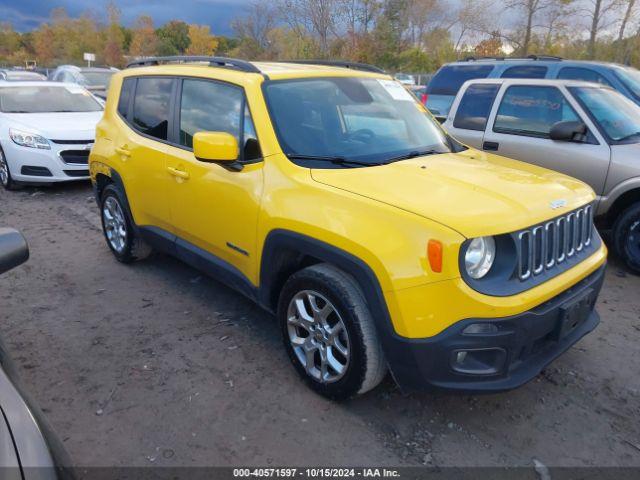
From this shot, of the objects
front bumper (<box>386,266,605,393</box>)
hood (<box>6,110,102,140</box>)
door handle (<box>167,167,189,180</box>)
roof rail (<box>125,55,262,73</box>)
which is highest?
roof rail (<box>125,55,262,73</box>)

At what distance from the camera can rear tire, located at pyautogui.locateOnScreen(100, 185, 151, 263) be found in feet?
→ 15.8

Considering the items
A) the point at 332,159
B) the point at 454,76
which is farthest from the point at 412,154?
the point at 454,76

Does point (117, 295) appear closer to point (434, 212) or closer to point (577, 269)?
point (434, 212)

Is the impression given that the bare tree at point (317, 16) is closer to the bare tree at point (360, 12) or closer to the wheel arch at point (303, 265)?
the bare tree at point (360, 12)

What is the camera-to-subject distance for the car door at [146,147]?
4.08 meters

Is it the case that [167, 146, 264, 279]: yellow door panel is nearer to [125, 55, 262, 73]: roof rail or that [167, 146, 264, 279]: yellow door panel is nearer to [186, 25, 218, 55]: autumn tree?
[125, 55, 262, 73]: roof rail

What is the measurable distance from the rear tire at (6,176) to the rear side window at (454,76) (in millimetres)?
6717

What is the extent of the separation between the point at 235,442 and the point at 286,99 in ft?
6.76

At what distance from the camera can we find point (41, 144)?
770cm

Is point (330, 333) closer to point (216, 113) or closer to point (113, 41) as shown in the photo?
point (216, 113)

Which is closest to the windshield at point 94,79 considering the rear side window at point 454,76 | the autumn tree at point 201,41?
the rear side window at point 454,76

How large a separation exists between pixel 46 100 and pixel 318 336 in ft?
26.8

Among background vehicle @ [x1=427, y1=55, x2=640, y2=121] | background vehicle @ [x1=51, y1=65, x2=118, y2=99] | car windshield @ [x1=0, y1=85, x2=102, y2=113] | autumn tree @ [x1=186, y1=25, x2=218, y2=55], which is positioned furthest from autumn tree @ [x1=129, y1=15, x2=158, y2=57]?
background vehicle @ [x1=427, y1=55, x2=640, y2=121]

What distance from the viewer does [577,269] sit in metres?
2.86
